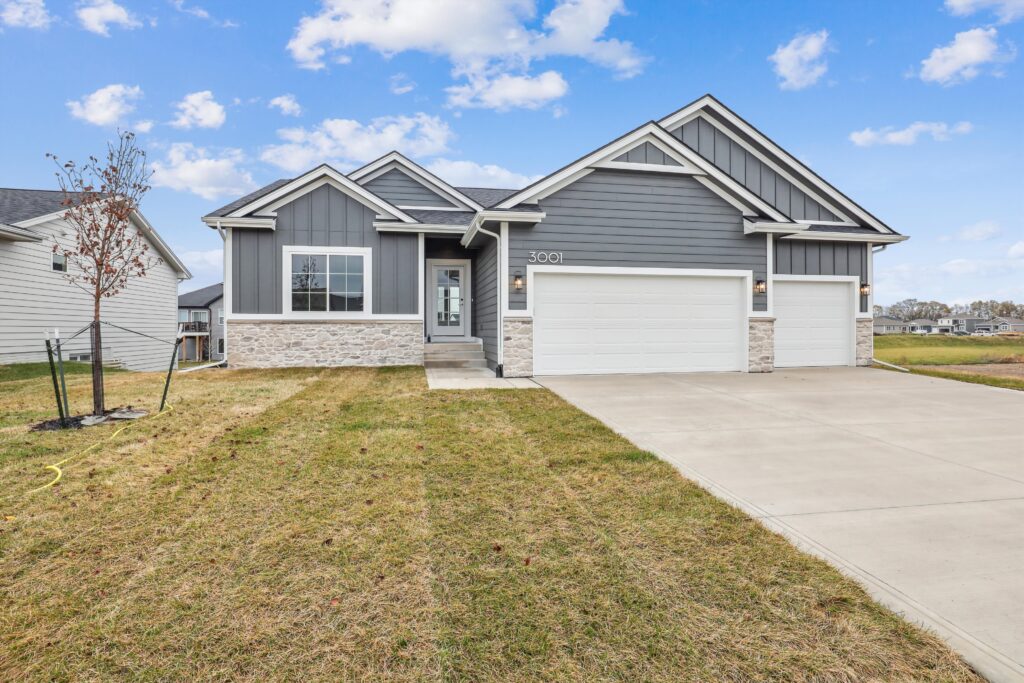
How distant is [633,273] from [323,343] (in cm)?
710

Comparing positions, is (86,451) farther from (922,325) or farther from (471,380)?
(922,325)

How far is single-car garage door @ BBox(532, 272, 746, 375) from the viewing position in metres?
9.59

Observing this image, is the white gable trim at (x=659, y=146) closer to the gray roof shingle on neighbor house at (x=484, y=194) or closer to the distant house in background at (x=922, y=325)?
the gray roof shingle on neighbor house at (x=484, y=194)

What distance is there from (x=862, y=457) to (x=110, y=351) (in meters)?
19.5

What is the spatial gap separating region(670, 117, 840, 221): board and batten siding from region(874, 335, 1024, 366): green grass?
15.9 feet

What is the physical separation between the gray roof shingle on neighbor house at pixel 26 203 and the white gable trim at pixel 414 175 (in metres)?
7.40

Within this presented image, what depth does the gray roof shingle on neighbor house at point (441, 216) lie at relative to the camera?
38.6 feet

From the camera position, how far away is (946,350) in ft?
64.7

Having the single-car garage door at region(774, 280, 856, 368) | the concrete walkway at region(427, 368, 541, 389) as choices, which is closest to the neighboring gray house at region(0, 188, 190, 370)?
the concrete walkway at region(427, 368, 541, 389)

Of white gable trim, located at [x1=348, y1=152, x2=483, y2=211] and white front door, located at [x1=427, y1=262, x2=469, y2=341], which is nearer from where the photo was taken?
white front door, located at [x1=427, y1=262, x2=469, y2=341]

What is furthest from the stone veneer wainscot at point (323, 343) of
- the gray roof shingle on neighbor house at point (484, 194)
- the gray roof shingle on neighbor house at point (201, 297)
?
the gray roof shingle on neighbor house at point (201, 297)

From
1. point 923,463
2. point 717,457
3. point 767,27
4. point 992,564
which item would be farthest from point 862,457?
point 767,27

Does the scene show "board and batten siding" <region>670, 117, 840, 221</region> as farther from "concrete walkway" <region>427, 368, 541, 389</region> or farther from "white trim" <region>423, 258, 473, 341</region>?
"concrete walkway" <region>427, 368, 541, 389</region>

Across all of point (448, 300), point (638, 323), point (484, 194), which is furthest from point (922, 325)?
point (448, 300)
